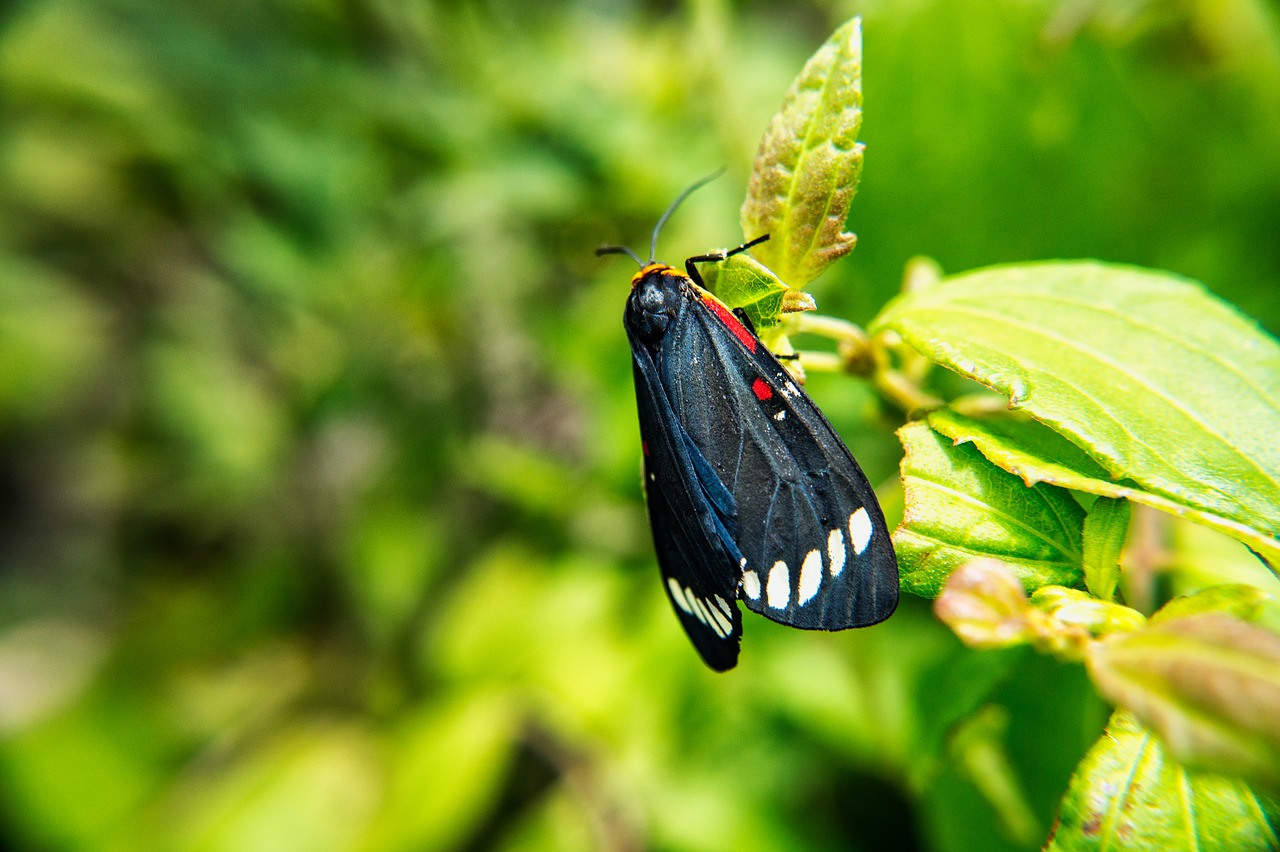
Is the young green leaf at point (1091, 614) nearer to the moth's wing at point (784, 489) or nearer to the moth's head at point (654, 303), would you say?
the moth's wing at point (784, 489)

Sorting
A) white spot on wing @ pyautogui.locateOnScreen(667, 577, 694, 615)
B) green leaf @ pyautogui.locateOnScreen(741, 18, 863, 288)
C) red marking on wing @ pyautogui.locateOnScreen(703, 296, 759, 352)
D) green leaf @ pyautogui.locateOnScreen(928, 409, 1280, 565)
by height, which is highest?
green leaf @ pyautogui.locateOnScreen(741, 18, 863, 288)

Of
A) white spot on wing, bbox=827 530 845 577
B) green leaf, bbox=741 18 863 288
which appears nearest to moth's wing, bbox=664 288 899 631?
white spot on wing, bbox=827 530 845 577

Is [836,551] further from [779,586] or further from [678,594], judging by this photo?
[678,594]

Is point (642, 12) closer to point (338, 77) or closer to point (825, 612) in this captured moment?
point (338, 77)

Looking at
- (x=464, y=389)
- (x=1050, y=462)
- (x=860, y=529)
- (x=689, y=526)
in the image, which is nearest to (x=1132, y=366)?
(x=1050, y=462)

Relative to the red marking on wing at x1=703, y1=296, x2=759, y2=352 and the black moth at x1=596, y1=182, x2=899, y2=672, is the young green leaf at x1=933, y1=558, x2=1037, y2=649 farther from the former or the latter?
the red marking on wing at x1=703, y1=296, x2=759, y2=352

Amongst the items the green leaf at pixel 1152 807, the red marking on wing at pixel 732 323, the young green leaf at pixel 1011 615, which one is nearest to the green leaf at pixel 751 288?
the red marking on wing at pixel 732 323

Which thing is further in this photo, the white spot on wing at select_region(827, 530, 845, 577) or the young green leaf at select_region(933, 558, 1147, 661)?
the white spot on wing at select_region(827, 530, 845, 577)
